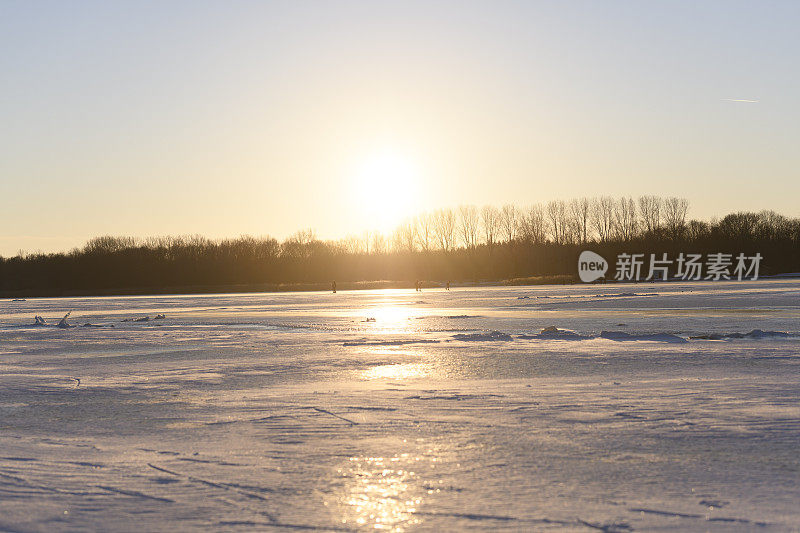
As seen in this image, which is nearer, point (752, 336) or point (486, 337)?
point (752, 336)

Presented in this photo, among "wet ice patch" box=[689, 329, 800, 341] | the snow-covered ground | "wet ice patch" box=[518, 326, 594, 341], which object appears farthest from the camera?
"wet ice patch" box=[518, 326, 594, 341]

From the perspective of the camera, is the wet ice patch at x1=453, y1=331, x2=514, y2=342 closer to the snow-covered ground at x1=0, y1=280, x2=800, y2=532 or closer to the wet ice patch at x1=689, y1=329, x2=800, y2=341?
the snow-covered ground at x1=0, y1=280, x2=800, y2=532

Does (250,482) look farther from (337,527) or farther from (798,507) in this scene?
(798,507)

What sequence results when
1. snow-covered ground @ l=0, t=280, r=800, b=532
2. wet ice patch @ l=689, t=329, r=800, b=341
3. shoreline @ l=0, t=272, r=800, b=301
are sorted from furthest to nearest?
shoreline @ l=0, t=272, r=800, b=301
wet ice patch @ l=689, t=329, r=800, b=341
snow-covered ground @ l=0, t=280, r=800, b=532

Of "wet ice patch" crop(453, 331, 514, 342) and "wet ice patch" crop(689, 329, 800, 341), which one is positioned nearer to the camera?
"wet ice patch" crop(689, 329, 800, 341)

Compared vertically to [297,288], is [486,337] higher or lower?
lower

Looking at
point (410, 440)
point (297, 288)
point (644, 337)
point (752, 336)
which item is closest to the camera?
point (410, 440)

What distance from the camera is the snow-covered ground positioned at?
3463 millimetres

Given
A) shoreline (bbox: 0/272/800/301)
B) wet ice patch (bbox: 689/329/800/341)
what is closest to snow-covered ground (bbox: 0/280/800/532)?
wet ice patch (bbox: 689/329/800/341)

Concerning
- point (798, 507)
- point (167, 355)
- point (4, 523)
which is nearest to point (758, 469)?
point (798, 507)

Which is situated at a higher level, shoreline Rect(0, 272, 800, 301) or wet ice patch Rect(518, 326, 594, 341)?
shoreline Rect(0, 272, 800, 301)

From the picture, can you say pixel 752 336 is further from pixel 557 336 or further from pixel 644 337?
pixel 557 336

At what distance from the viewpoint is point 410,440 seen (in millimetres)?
4934

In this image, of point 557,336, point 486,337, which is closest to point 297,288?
point 486,337
